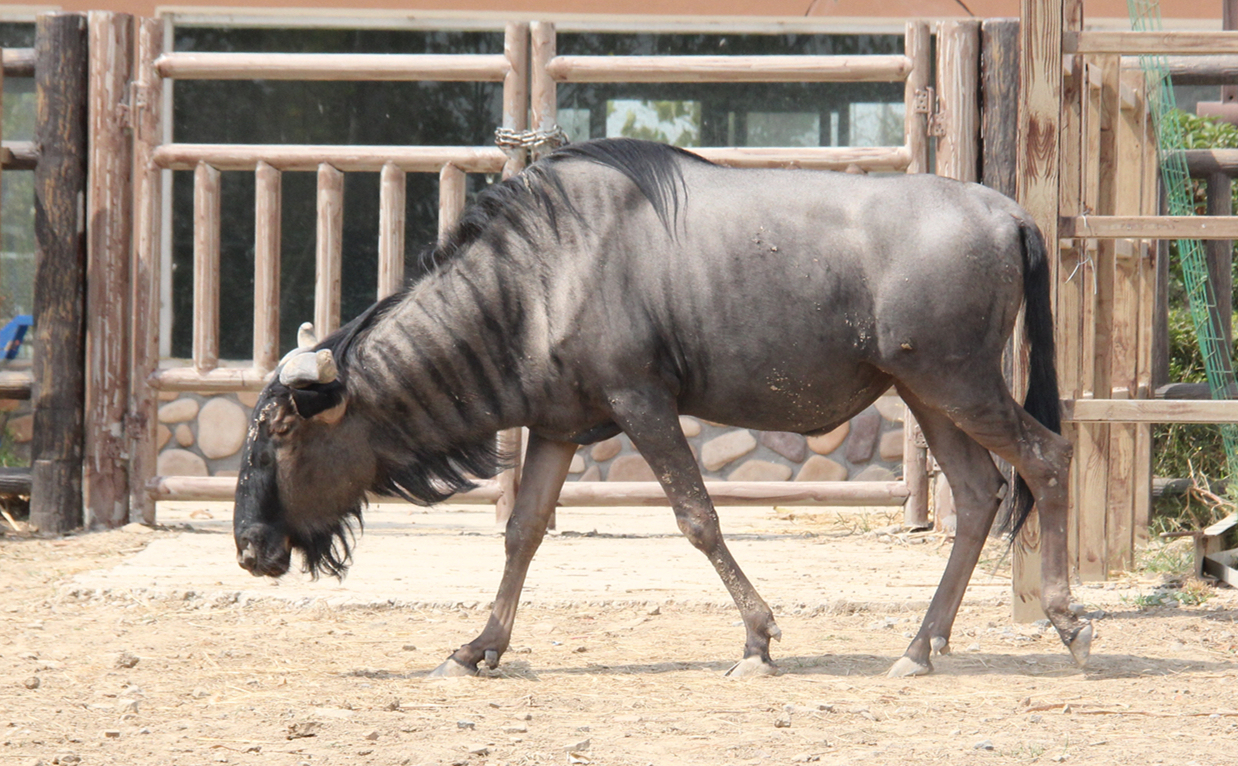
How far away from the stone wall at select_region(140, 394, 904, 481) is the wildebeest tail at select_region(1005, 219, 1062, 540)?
11.7 feet

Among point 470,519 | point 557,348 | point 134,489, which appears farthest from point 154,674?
point 470,519

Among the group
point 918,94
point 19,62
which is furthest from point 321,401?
point 19,62

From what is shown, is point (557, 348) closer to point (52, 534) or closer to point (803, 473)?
point (52, 534)

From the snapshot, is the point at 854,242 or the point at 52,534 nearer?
the point at 854,242

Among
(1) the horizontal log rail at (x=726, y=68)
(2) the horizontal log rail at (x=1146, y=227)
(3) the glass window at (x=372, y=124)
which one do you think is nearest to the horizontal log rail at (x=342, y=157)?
(1) the horizontal log rail at (x=726, y=68)

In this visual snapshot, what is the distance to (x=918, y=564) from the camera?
5852 millimetres

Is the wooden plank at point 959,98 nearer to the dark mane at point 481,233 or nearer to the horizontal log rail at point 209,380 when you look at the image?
the dark mane at point 481,233

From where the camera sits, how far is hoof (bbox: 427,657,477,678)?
13.1 ft

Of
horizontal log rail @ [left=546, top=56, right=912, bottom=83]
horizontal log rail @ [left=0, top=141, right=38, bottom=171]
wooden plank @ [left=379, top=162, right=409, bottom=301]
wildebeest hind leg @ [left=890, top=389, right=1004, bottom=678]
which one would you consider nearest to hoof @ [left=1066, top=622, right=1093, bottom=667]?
wildebeest hind leg @ [left=890, top=389, right=1004, bottom=678]

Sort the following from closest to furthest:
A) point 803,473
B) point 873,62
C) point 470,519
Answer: point 873,62
point 470,519
point 803,473

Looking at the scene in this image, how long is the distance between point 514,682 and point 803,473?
4557 millimetres

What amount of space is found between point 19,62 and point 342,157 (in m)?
1.98

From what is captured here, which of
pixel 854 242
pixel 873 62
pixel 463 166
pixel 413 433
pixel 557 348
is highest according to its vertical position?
pixel 873 62

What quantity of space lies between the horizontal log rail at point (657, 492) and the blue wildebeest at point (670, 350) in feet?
7.19
